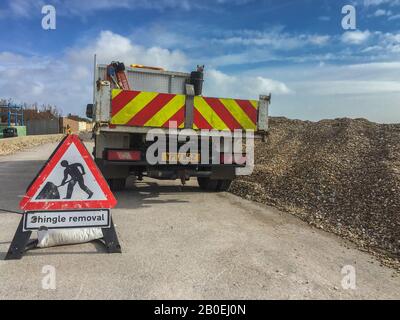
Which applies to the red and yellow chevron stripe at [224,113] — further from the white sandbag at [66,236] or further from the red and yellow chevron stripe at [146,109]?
the white sandbag at [66,236]

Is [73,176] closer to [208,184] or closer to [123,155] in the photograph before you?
[123,155]

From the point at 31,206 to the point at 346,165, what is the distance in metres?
6.98

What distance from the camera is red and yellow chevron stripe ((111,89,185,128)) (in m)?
7.20

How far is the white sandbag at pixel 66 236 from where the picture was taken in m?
4.72

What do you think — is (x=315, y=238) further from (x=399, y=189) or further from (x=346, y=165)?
(x=346, y=165)

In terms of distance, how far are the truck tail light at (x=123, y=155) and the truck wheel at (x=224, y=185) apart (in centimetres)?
216

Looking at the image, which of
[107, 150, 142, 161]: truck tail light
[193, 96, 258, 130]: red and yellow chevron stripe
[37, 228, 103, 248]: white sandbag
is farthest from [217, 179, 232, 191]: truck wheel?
[37, 228, 103, 248]: white sandbag

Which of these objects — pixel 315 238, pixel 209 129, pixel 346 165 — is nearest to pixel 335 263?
pixel 315 238

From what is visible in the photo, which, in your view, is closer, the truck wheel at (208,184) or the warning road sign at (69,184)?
the warning road sign at (69,184)

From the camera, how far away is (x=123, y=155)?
24.7 feet

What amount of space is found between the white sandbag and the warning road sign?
335 millimetres

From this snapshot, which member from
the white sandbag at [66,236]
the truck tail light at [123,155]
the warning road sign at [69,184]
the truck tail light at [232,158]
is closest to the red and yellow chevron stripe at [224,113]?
the truck tail light at [232,158]

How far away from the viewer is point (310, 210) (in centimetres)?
707
